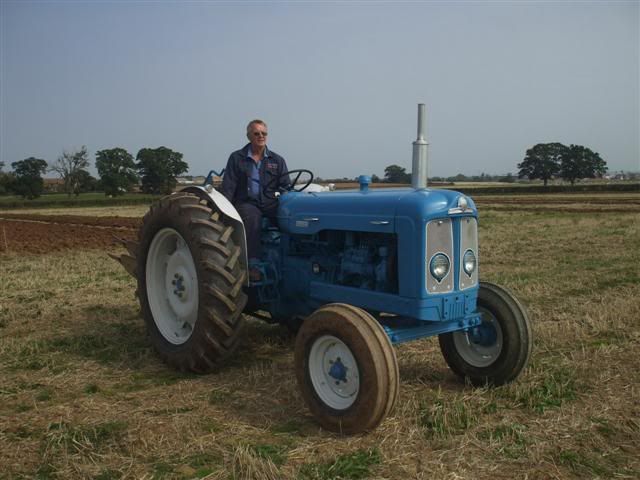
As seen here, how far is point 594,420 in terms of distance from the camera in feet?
11.8

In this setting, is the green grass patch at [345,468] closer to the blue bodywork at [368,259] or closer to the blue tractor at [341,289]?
the blue tractor at [341,289]

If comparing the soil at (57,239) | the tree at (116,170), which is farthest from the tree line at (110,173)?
the soil at (57,239)

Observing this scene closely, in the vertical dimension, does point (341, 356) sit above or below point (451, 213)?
below

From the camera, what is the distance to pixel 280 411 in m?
3.91

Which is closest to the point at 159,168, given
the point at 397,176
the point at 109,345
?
the point at 397,176

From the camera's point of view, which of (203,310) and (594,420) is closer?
(594,420)

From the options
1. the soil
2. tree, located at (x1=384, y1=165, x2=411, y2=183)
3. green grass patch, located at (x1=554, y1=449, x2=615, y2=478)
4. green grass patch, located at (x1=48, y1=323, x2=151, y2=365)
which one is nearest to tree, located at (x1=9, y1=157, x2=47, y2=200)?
the soil

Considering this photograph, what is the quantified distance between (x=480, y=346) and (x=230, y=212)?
86.5 inches

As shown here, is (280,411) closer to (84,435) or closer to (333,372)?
(333,372)

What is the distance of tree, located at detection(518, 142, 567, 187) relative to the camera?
79.2 meters

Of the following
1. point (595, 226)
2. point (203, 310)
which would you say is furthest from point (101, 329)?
point (595, 226)

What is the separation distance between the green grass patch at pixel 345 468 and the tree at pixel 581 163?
8050cm

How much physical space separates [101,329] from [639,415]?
4935 millimetres

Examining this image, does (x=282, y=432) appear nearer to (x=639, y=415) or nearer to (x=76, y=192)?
(x=639, y=415)
